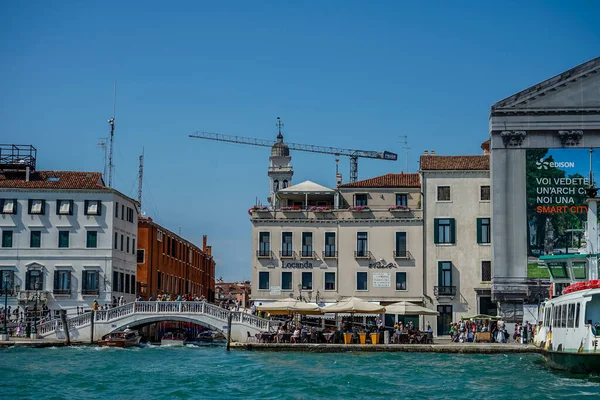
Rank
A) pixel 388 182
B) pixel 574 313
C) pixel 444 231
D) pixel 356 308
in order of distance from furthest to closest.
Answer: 1. pixel 388 182
2. pixel 444 231
3. pixel 356 308
4. pixel 574 313

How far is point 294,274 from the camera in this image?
63438 millimetres

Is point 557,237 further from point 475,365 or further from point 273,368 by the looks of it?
point 273,368

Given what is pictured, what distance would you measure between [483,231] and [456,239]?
1677 millimetres

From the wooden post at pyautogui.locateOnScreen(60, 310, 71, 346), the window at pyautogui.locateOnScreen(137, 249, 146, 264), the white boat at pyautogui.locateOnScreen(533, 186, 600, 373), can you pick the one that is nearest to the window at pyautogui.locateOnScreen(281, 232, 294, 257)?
the wooden post at pyautogui.locateOnScreen(60, 310, 71, 346)

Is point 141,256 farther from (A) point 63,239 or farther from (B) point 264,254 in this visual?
(B) point 264,254

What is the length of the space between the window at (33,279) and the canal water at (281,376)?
11.8 meters

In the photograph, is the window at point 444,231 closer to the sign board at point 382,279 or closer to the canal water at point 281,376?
the sign board at point 382,279

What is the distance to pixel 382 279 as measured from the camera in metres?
63.1

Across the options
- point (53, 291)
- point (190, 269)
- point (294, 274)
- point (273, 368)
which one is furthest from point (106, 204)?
point (190, 269)

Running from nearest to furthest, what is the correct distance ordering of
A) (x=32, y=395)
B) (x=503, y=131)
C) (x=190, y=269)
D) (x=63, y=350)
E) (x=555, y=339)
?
(x=32, y=395), (x=555, y=339), (x=63, y=350), (x=503, y=131), (x=190, y=269)

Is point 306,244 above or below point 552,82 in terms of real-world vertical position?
below

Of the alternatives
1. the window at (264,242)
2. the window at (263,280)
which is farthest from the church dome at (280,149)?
the window at (263,280)

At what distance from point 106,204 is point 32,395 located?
3080 cm

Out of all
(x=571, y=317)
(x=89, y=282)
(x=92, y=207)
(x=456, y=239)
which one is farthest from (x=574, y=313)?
(x=92, y=207)
